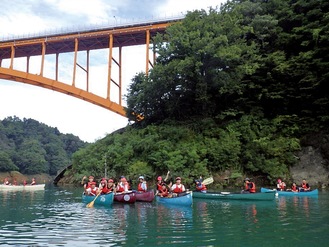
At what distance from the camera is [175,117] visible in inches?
1284

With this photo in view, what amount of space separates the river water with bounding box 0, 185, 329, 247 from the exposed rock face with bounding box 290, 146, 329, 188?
12.5 m

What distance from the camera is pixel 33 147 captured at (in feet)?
265

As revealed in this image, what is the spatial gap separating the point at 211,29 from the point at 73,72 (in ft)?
49.8

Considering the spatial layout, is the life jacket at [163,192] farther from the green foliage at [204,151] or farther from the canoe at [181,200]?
the green foliage at [204,151]

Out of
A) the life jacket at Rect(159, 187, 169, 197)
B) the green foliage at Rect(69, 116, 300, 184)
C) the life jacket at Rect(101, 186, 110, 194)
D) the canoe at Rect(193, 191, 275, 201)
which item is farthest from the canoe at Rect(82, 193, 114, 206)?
the green foliage at Rect(69, 116, 300, 184)

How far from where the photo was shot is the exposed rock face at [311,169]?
26.0 m

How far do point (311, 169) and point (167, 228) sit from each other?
1958 cm

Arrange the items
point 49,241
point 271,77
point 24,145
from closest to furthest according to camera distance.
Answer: point 49,241 → point 271,77 → point 24,145

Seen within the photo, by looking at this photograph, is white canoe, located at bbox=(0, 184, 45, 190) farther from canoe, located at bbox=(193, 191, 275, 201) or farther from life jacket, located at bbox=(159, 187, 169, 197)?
canoe, located at bbox=(193, 191, 275, 201)

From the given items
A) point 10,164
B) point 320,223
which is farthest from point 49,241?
point 10,164

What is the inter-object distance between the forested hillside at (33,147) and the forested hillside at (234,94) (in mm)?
40197

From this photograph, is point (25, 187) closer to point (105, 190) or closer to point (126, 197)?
point (105, 190)

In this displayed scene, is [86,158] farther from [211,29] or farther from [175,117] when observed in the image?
[211,29]

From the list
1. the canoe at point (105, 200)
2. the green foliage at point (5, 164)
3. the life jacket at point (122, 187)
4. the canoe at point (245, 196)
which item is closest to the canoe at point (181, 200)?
the life jacket at point (122, 187)
